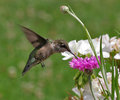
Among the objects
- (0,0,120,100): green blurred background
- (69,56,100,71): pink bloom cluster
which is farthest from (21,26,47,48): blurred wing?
(0,0,120,100): green blurred background

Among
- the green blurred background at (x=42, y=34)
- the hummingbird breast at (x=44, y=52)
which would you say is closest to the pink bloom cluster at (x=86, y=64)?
the hummingbird breast at (x=44, y=52)

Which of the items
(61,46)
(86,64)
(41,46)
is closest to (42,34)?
(41,46)

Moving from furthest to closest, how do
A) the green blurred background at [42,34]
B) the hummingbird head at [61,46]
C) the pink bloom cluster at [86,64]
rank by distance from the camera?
the green blurred background at [42,34]
the hummingbird head at [61,46]
the pink bloom cluster at [86,64]

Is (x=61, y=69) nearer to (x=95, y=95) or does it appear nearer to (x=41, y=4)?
(x=41, y=4)

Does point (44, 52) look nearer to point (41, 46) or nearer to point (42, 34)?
point (41, 46)

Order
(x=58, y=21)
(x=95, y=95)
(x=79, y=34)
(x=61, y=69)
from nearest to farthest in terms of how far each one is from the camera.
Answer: (x=95, y=95)
(x=61, y=69)
(x=79, y=34)
(x=58, y=21)

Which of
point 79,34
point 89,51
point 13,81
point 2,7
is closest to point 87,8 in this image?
point 79,34

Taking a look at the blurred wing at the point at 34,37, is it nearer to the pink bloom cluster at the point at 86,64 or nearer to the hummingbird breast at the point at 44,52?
the hummingbird breast at the point at 44,52
